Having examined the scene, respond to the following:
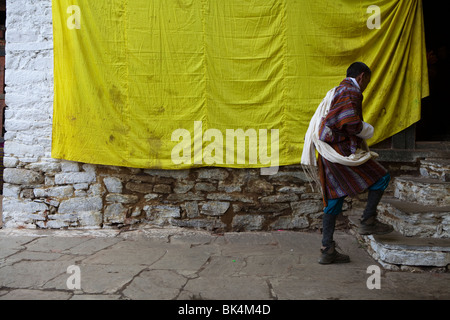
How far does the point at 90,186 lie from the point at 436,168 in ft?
12.5

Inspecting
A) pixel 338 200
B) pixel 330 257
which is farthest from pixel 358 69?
pixel 330 257

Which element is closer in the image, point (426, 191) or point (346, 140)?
point (346, 140)

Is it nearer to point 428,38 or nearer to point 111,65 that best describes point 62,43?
point 111,65

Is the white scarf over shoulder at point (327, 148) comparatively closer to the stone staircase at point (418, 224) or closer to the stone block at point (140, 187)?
the stone staircase at point (418, 224)

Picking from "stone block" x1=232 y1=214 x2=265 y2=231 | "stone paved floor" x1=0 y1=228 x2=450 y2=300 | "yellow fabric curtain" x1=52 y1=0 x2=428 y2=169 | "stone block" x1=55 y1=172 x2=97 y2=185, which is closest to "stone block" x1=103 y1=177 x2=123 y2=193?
"stone block" x1=55 y1=172 x2=97 y2=185

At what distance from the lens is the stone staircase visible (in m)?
2.92

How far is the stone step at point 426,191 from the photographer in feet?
11.0

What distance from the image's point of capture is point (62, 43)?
393 cm

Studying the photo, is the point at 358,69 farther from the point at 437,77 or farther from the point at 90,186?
the point at 437,77

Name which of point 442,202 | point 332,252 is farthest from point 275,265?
point 442,202

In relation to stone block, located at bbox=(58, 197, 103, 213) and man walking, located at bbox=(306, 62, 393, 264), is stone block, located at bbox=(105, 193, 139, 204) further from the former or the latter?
man walking, located at bbox=(306, 62, 393, 264)

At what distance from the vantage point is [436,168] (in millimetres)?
3750

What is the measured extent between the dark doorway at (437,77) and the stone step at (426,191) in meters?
2.35

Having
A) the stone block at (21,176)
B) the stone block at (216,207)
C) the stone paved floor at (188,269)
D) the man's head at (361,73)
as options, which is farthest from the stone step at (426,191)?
the stone block at (21,176)
